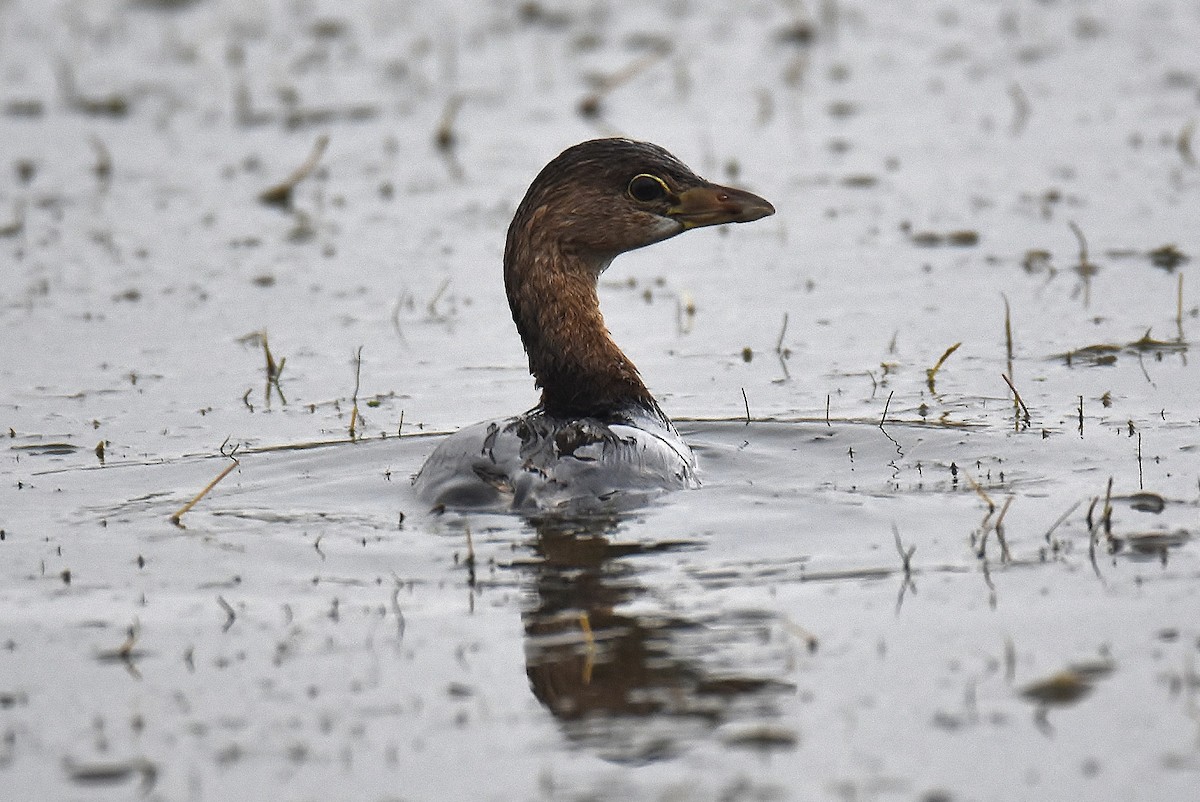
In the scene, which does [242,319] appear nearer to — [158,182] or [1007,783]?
[158,182]

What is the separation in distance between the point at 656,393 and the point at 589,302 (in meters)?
1.46

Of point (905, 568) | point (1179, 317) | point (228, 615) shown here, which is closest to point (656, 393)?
point (1179, 317)

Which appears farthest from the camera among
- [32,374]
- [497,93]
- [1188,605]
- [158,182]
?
[497,93]

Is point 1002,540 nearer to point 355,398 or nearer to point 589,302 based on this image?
point 589,302

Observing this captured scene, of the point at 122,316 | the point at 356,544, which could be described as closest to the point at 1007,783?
the point at 356,544

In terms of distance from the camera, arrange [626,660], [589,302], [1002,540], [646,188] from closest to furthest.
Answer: [626,660] < [1002,540] < [589,302] < [646,188]

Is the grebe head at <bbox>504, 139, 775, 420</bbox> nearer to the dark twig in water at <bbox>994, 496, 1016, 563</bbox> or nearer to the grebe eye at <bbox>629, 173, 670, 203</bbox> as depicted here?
the grebe eye at <bbox>629, 173, 670, 203</bbox>

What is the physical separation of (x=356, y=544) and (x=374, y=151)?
8.86 metres

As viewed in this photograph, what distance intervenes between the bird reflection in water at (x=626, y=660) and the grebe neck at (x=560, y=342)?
1517 millimetres

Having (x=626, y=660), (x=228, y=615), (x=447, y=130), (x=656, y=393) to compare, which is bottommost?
(x=626, y=660)

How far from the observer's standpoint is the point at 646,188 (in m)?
9.06

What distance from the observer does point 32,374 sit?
1075 cm

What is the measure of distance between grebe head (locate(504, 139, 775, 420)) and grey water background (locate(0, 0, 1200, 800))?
66cm

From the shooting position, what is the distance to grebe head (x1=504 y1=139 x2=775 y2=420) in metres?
8.80
